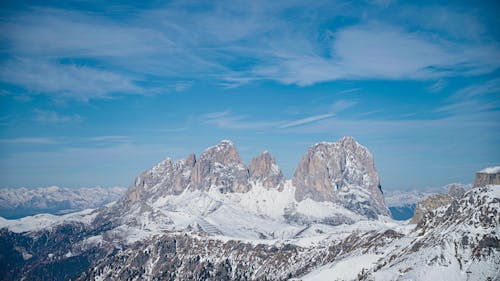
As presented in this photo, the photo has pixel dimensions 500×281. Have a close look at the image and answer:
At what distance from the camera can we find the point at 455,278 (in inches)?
7785

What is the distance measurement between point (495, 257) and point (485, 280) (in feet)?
45.3

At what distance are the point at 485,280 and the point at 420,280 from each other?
24.4 metres

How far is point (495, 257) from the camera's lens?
197875 mm

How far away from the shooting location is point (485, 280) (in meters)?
189

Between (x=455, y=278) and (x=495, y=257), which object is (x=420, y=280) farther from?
(x=495, y=257)

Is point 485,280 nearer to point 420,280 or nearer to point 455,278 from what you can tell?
point 455,278

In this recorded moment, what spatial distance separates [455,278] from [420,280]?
14170 millimetres

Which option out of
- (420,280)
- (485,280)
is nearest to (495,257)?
(485,280)

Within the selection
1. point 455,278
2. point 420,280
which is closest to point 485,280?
point 455,278

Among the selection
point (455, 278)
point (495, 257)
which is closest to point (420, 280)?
point (455, 278)

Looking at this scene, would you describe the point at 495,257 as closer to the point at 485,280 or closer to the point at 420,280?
the point at 485,280

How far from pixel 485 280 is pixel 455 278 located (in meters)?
11.9

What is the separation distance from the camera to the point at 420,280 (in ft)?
652
